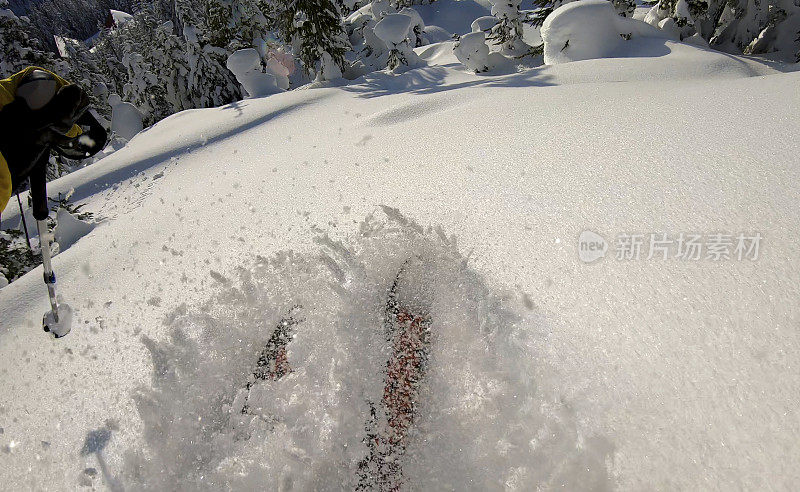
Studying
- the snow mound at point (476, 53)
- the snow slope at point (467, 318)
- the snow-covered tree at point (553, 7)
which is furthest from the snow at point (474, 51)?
the snow slope at point (467, 318)

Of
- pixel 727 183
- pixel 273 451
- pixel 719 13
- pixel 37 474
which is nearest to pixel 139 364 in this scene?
pixel 37 474

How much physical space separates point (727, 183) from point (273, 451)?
3385mm

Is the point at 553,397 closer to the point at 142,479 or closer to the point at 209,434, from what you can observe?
the point at 209,434

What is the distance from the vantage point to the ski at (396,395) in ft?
6.33

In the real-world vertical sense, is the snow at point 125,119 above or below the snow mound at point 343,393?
below

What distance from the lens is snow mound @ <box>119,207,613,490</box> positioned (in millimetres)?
1857

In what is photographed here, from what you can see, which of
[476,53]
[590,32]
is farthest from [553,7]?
[590,32]

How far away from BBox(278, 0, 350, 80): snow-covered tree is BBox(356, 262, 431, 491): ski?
492 inches

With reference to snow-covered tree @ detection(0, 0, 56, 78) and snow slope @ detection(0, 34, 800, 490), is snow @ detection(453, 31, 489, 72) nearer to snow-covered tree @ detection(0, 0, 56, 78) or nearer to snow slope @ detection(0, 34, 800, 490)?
snow slope @ detection(0, 34, 800, 490)

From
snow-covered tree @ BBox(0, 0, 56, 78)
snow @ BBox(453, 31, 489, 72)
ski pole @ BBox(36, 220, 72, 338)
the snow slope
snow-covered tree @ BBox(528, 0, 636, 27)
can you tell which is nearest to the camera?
the snow slope

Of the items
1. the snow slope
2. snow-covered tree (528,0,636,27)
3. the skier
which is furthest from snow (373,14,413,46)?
the skier

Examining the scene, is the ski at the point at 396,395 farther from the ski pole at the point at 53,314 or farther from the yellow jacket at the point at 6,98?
the ski pole at the point at 53,314

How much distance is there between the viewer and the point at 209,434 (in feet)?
6.99

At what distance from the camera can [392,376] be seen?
228cm
